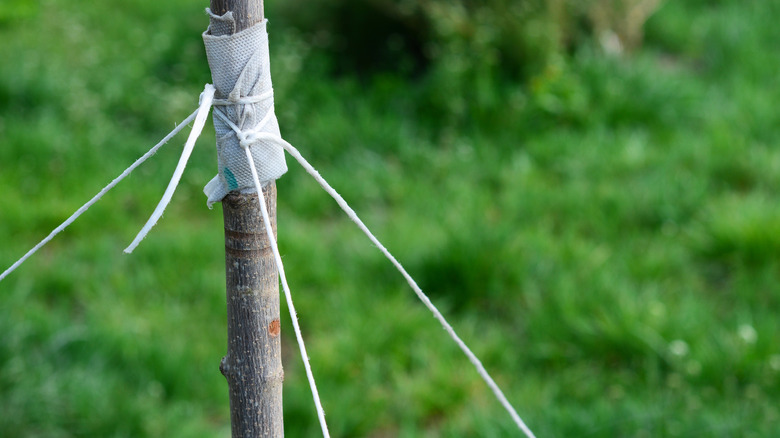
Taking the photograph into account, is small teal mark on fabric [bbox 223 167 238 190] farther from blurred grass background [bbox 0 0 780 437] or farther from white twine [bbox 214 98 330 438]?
blurred grass background [bbox 0 0 780 437]

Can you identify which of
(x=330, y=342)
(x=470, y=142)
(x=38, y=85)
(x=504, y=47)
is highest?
(x=38, y=85)

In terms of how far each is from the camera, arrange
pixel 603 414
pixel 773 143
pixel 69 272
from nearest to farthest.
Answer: pixel 603 414 → pixel 69 272 → pixel 773 143

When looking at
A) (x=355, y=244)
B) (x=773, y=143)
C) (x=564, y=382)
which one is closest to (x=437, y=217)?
(x=355, y=244)

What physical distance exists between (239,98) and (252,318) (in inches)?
11.1

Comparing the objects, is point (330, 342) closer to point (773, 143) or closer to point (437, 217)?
point (437, 217)

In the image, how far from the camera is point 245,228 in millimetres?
1031

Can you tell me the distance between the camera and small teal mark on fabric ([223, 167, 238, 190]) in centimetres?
100

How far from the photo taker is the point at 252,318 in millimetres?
1060

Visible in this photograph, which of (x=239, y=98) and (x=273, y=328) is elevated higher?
(x=239, y=98)

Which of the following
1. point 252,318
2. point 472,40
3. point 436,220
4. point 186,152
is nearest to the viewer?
point 186,152

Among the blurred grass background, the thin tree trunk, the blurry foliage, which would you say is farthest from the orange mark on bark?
the blurry foliage

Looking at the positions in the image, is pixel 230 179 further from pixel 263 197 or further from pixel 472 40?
pixel 472 40

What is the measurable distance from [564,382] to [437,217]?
0.99 meters

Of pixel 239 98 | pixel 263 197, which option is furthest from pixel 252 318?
pixel 239 98
